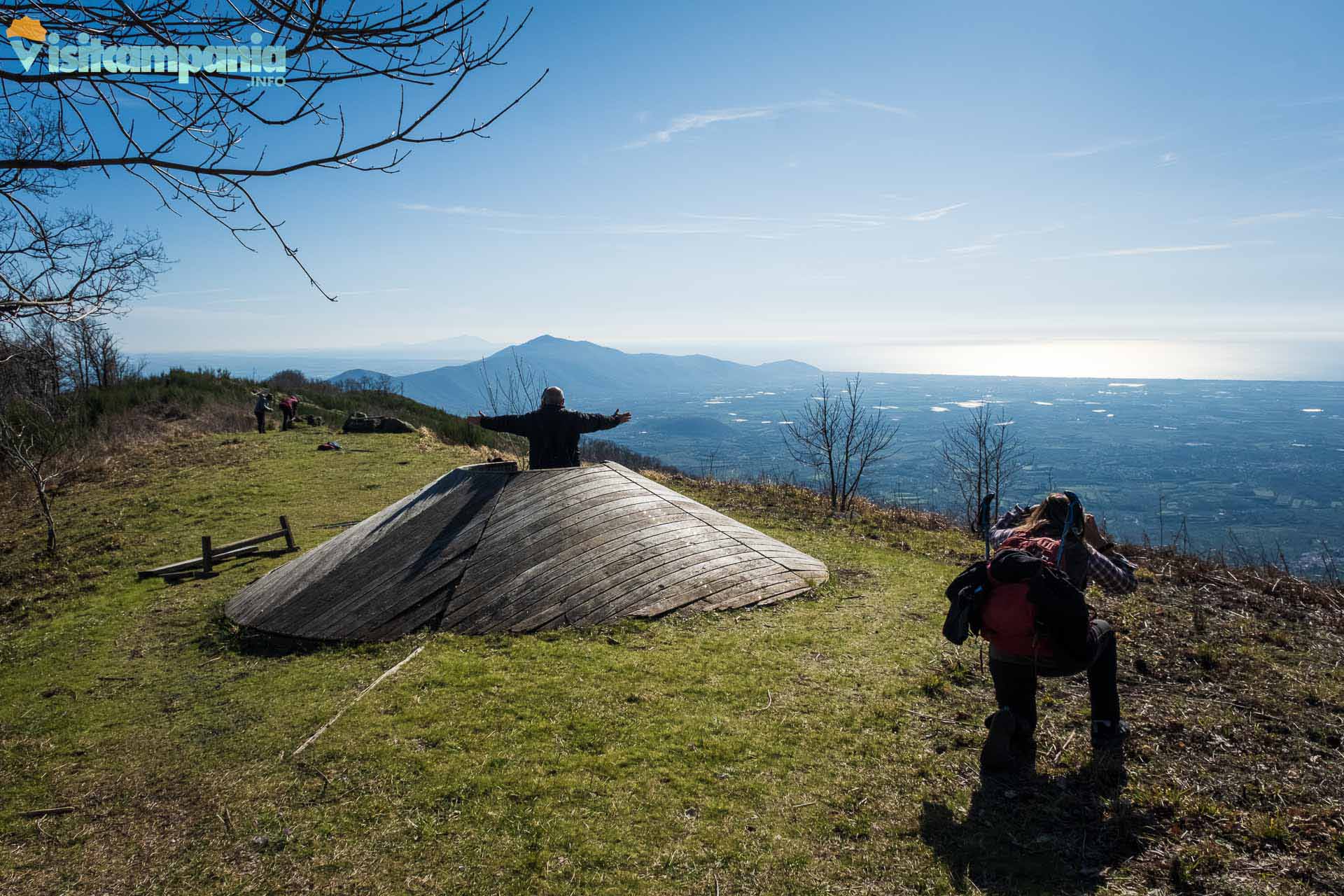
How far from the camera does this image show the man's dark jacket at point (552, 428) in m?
8.45

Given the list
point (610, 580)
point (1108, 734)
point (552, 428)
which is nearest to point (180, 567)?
point (552, 428)

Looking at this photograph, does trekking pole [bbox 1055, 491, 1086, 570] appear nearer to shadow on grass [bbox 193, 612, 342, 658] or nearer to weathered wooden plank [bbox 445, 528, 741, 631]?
weathered wooden plank [bbox 445, 528, 741, 631]

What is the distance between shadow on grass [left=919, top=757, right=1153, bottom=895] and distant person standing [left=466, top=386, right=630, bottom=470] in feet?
18.4

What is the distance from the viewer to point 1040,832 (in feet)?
11.6

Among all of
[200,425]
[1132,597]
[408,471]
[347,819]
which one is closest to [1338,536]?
[1132,597]

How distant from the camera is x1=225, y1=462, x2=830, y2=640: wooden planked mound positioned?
23.0ft

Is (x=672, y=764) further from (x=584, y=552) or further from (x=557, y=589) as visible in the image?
(x=584, y=552)

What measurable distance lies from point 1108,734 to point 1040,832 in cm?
114

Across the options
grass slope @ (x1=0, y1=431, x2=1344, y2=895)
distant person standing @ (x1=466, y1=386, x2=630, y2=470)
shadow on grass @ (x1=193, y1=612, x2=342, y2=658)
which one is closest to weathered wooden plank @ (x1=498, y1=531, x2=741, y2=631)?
grass slope @ (x1=0, y1=431, x2=1344, y2=895)

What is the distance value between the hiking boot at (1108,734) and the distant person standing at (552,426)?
5.66m

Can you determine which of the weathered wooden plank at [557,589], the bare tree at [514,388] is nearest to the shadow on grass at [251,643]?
the weathered wooden plank at [557,589]

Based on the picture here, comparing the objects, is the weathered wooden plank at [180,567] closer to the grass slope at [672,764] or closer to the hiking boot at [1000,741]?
the grass slope at [672,764]

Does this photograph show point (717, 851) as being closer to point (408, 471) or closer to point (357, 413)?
point (408, 471)

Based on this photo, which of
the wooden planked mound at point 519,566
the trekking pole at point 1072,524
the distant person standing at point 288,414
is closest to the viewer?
the trekking pole at point 1072,524
